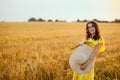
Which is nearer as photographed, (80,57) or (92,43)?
(80,57)

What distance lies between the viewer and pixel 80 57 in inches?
154

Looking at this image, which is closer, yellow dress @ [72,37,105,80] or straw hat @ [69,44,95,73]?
straw hat @ [69,44,95,73]

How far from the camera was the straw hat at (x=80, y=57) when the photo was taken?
154 inches

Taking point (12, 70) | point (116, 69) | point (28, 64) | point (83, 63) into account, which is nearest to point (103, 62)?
point (116, 69)

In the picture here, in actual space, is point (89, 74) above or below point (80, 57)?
→ below

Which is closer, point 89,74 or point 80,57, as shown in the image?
point 80,57

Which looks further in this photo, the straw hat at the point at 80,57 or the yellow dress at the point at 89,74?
the yellow dress at the point at 89,74

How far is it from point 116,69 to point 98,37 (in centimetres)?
229

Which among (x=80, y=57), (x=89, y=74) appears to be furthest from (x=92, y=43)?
(x=89, y=74)

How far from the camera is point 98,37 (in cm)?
417

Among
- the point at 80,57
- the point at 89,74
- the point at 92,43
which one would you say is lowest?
the point at 89,74

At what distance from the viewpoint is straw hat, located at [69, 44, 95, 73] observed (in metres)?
3.92

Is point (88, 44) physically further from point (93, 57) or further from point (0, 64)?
point (0, 64)

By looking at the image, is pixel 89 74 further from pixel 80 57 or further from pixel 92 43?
pixel 92 43
